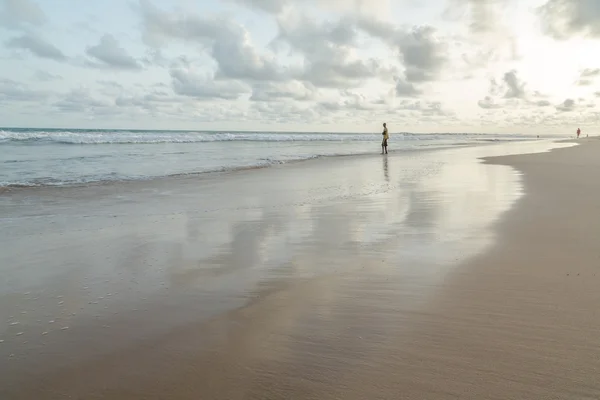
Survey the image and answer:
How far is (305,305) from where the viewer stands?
11.6 feet

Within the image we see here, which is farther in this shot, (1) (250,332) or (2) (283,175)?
(2) (283,175)

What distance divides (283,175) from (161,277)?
1105cm

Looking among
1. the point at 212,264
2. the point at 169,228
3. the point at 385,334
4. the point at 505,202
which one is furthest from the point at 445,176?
the point at 385,334

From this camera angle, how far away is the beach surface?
247 centimetres

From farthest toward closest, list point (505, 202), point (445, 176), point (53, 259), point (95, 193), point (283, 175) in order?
1. point (283, 175)
2. point (445, 176)
3. point (95, 193)
4. point (505, 202)
5. point (53, 259)

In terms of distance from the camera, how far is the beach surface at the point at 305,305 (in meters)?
2.47

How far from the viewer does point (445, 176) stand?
13.8 meters

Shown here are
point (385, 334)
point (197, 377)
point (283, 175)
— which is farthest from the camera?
point (283, 175)

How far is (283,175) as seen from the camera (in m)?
15.3

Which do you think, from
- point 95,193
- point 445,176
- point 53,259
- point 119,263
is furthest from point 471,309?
point 445,176

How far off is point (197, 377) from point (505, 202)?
758cm

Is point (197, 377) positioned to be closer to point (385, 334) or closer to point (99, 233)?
point (385, 334)

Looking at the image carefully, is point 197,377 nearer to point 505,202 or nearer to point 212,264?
point 212,264

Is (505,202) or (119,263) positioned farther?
(505,202)
